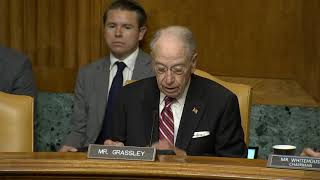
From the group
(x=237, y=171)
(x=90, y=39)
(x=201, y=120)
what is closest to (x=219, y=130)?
(x=201, y=120)

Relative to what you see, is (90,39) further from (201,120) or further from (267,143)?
(201,120)

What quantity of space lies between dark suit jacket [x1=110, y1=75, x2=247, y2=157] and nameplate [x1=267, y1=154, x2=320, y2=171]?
79 cm

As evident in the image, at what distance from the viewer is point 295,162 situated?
2203 millimetres

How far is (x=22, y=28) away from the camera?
4680mm

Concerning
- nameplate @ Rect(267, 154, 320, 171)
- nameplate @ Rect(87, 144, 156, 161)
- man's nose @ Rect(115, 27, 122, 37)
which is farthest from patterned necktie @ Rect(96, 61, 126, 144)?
nameplate @ Rect(267, 154, 320, 171)

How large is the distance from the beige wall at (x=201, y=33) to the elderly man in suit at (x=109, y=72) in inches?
9.5

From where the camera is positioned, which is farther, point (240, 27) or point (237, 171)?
point (240, 27)

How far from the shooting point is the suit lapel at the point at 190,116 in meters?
3.03

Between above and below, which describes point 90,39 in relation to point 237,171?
above

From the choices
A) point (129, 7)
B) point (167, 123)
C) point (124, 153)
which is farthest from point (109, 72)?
point (124, 153)

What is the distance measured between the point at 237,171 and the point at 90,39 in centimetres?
262

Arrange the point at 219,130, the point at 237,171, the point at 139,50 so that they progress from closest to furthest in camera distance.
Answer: the point at 237,171
the point at 219,130
the point at 139,50

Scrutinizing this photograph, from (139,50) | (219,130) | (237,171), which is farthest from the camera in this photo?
(139,50)

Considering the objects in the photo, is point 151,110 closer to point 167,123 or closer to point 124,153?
point 167,123
